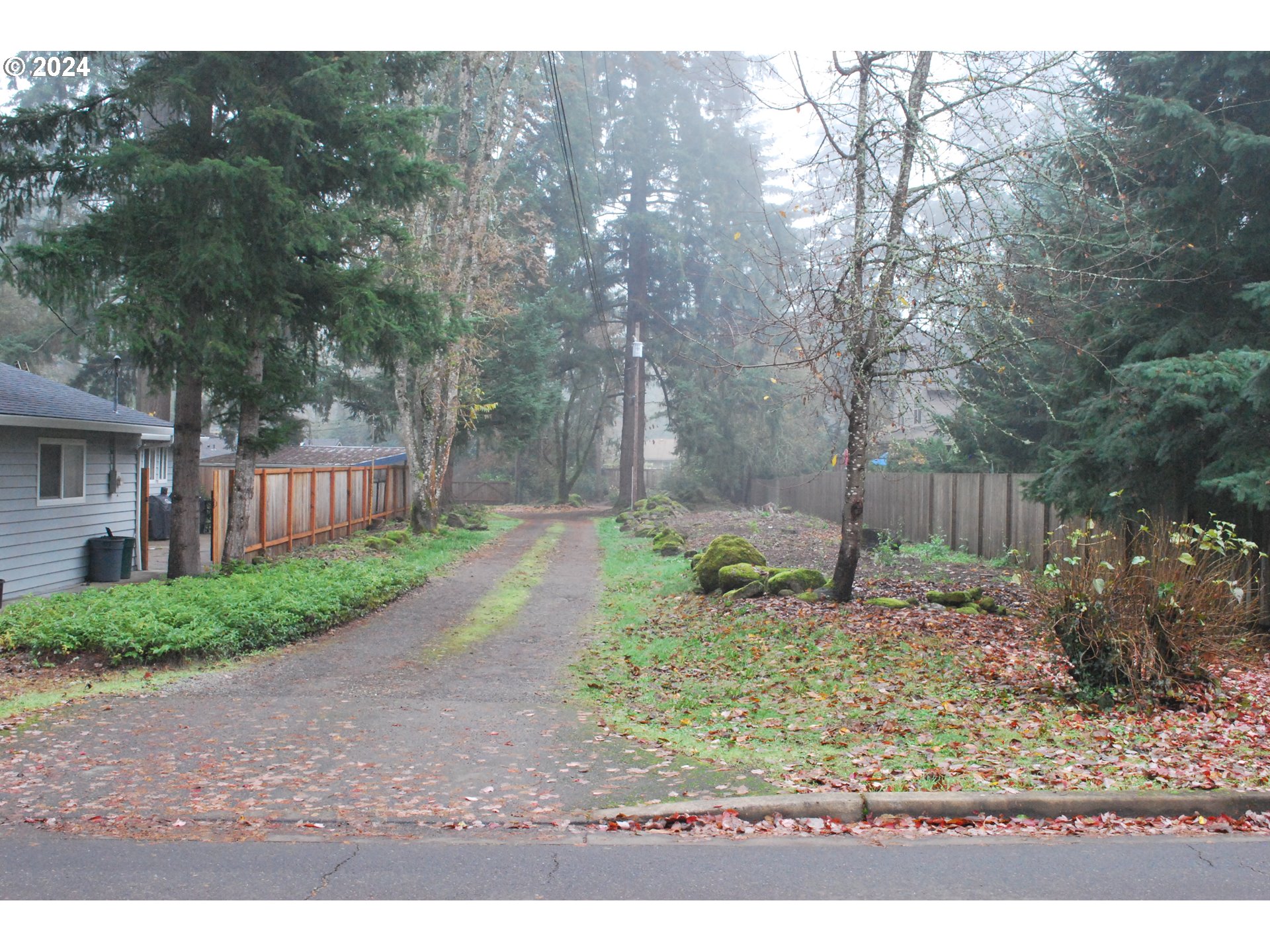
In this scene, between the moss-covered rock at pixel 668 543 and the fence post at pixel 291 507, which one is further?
the moss-covered rock at pixel 668 543

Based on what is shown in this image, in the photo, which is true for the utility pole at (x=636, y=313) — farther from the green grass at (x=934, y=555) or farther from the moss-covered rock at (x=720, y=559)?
the moss-covered rock at (x=720, y=559)

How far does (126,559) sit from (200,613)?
23.0ft

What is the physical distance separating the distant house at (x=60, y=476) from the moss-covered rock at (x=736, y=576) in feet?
32.3

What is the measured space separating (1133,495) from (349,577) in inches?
419

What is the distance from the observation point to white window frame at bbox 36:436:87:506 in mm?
14031

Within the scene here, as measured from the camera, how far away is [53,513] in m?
14.4

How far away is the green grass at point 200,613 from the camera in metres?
9.31

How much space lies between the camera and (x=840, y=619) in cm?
1091

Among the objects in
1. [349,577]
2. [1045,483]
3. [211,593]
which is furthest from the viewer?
[349,577]

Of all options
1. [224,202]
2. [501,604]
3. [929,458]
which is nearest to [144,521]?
[224,202]

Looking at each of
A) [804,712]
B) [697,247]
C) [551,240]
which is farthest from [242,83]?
[697,247]

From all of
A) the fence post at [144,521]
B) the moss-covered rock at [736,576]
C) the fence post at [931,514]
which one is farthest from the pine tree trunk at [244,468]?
the fence post at [931,514]

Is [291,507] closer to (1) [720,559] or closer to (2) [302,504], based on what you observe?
(2) [302,504]

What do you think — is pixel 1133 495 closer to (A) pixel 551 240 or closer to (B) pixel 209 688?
(B) pixel 209 688
